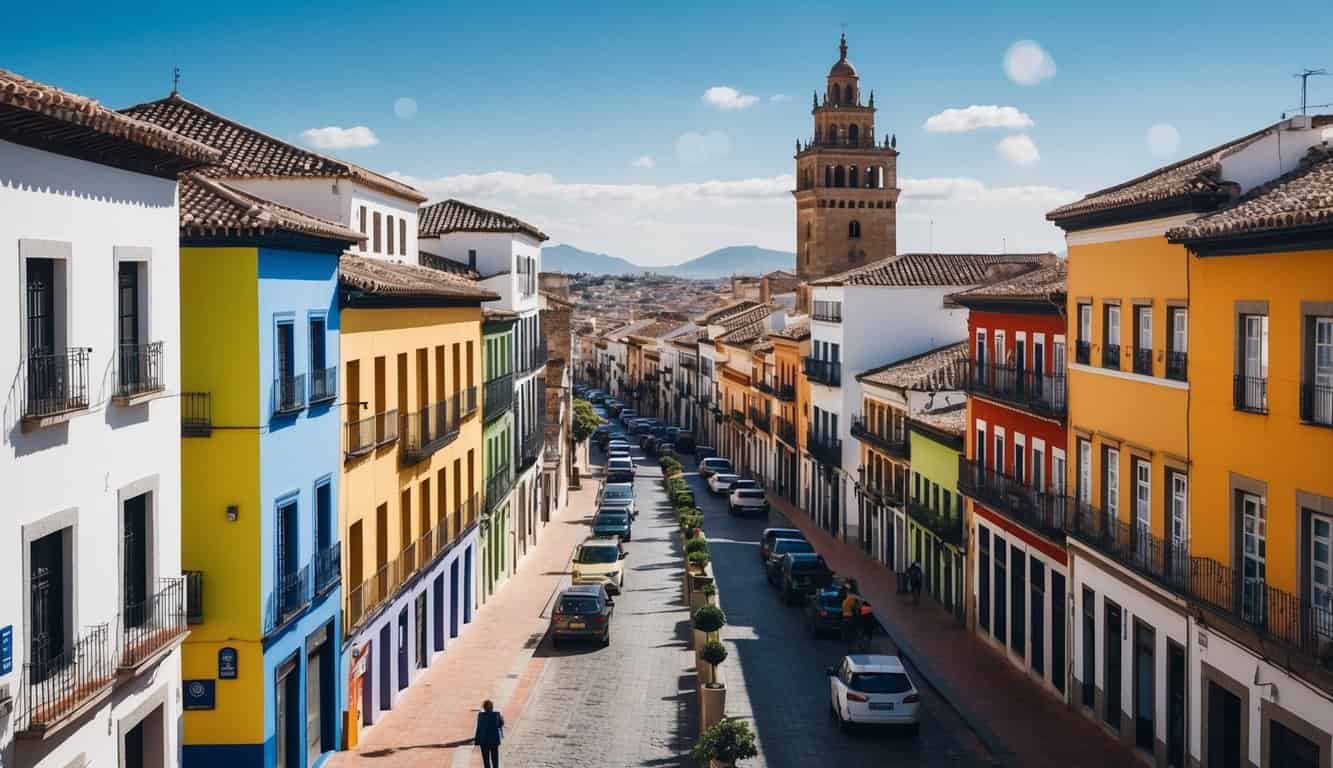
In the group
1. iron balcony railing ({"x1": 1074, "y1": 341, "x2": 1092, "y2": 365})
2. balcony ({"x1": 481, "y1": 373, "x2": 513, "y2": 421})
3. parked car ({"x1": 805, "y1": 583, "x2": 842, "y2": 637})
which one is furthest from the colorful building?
balcony ({"x1": 481, "y1": 373, "x2": 513, "y2": 421})

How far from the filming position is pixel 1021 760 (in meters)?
23.0

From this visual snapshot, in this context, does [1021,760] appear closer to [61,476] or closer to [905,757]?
[905,757]

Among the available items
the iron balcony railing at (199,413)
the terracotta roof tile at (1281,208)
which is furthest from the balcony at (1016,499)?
the iron balcony railing at (199,413)

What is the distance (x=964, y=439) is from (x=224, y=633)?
21.9 metres

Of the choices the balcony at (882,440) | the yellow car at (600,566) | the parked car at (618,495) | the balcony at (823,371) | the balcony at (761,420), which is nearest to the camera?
the yellow car at (600,566)

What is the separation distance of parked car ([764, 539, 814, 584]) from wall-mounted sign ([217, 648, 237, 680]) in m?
23.8

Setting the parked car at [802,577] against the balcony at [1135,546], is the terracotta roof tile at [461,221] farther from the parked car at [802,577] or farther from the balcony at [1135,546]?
the balcony at [1135,546]

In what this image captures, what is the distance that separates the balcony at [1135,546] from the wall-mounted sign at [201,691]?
13.4m

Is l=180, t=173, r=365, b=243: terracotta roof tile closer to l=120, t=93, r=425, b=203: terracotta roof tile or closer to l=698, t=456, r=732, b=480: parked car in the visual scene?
l=120, t=93, r=425, b=203: terracotta roof tile

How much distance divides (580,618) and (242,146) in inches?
498

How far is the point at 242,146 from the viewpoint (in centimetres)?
3000

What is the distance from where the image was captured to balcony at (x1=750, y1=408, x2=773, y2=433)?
70000mm

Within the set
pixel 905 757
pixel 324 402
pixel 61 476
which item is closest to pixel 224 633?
pixel 324 402

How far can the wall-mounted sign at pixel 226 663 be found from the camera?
19125 millimetres
